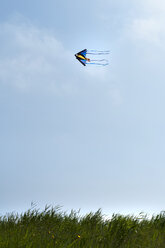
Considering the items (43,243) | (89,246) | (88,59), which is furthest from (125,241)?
(88,59)

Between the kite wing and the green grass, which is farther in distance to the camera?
the kite wing

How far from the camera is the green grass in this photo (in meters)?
5.79

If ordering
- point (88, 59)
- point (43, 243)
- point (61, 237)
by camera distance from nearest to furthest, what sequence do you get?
point (43, 243)
point (61, 237)
point (88, 59)

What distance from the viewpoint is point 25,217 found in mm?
9039

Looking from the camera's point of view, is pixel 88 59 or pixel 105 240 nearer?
pixel 105 240

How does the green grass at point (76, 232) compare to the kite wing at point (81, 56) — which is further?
the kite wing at point (81, 56)

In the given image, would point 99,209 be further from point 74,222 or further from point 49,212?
point 49,212

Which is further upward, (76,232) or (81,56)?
(81,56)

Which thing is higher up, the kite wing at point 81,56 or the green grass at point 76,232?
the kite wing at point 81,56

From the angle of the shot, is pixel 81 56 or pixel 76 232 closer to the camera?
pixel 76 232

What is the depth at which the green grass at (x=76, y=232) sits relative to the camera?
5793mm

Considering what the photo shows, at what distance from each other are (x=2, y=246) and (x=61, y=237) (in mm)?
1790

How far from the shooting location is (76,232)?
292 inches

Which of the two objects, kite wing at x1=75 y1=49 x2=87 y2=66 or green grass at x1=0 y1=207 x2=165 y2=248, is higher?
kite wing at x1=75 y1=49 x2=87 y2=66
